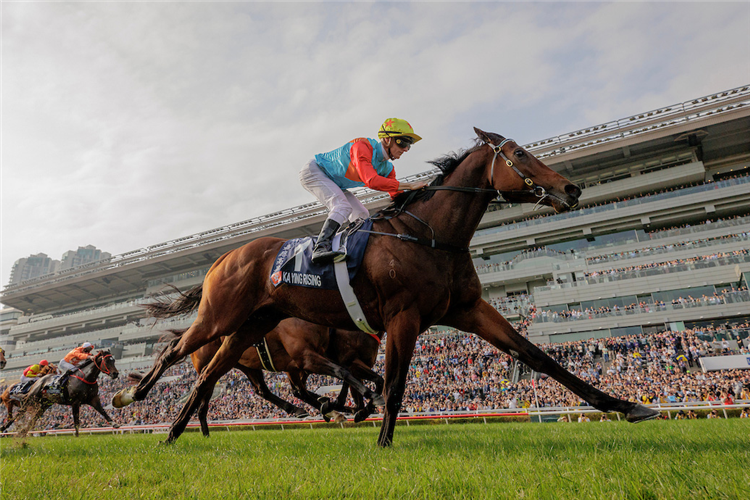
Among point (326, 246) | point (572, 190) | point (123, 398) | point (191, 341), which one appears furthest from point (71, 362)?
point (572, 190)

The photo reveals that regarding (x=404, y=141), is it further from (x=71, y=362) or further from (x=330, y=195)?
(x=71, y=362)

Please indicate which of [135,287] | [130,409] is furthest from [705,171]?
[135,287]

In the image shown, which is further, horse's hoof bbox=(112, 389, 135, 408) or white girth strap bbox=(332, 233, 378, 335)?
horse's hoof bbox=(112, 389, 135, 408)

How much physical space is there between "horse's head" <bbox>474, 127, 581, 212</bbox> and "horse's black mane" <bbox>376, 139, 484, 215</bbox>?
28cm

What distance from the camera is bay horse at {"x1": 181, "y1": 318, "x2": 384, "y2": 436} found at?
22.2 feet

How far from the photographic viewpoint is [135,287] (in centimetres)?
5638

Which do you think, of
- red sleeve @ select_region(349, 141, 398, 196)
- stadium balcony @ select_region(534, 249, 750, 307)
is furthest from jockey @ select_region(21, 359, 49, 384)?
stadium balcony @ select_region(534, 249, 750, 307)

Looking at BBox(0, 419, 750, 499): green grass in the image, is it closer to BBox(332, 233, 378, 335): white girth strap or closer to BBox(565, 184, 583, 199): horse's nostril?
BBox(332, 233, 378, 335): white girth strap

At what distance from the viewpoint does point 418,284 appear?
380cm

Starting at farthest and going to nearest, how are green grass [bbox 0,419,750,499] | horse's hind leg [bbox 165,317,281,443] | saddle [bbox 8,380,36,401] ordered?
saddle [bbox 8,380,36,401]
horse's hind leg [bbox 165,317,281,443]
green grass [bbox 0,419,750,499]

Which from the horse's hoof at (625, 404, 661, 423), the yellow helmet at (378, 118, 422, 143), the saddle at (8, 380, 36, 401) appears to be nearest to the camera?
the horse's hoof at (625, 404, 661, 423)

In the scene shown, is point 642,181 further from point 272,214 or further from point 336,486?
point 336,486

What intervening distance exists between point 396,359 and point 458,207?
1628 mm

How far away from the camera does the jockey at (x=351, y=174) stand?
426 centimetres
